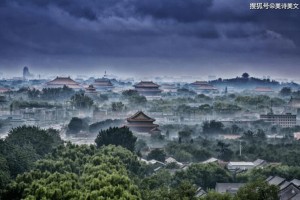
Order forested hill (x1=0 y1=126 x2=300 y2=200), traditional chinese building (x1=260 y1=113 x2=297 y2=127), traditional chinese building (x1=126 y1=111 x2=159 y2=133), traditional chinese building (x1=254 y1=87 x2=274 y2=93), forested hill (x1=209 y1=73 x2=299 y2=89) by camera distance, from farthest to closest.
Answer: forested hill (x1=209 y1=73 x2=299 y2=89), traditional chinese building (x1=254 y1=87 x2=274 y2=93), traditional chinese building (x1=260 y1=113 x2=297 y2=127), traditional chinese building (x1=126 y1=111 x2=159 y2=133), forested hill (x1=0 y1=126 x2=300 y2=200)

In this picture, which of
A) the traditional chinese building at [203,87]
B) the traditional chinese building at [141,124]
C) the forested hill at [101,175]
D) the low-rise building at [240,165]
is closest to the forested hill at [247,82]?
the traditional chinese building at [203,87]

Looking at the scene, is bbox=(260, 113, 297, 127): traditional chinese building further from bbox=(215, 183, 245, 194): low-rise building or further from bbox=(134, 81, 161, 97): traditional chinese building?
bbox=(134, 81, 161, 97): traditional chinese building

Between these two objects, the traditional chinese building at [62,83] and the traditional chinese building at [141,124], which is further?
the traditional chinese building at [62,83]

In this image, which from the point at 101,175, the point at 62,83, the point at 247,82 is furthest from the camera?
the point at 247,82

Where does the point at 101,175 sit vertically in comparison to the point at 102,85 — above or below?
above

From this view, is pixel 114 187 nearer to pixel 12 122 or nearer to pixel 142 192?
pixel 142 192

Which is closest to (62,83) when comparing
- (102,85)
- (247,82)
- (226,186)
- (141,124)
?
(102,85)

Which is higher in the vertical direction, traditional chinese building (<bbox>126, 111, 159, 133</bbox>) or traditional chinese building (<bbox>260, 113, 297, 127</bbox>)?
traditional chinese building (<bbox>126, 111, 159, 133</bbox>)

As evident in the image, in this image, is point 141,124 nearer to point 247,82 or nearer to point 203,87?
point 203,87

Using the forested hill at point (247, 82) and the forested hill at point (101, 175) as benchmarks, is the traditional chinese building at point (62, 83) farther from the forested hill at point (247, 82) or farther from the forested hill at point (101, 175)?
the forested hill at point (101, 175)

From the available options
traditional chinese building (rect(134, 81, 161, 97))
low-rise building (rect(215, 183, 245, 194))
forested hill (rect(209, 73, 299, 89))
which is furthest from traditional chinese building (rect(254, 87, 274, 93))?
low-rise building (rect(215, 183, 245, 194))

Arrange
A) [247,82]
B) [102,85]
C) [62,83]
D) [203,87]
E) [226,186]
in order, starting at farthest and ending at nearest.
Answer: [247,82] < [203,87] < [102,85] < [62,83] < [226,186]

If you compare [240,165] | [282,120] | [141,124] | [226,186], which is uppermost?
[141,124]
